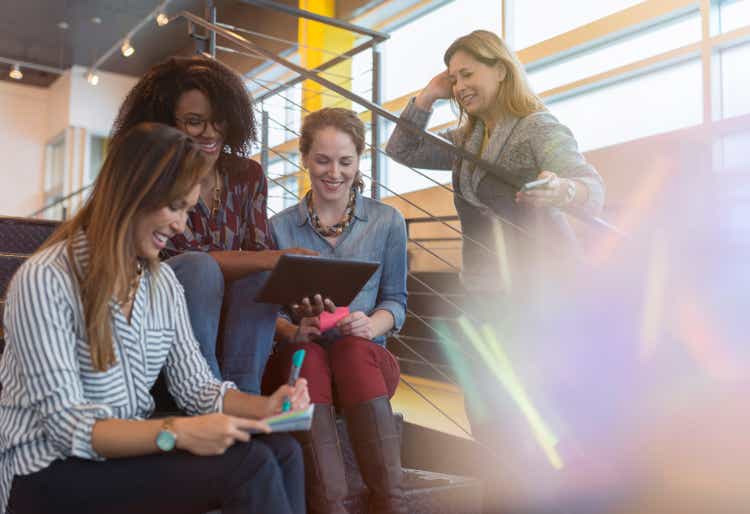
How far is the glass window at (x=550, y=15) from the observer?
421 cm

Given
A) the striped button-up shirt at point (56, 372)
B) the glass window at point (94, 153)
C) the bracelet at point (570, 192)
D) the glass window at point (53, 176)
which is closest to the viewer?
the striped button-up shirt at point (56, 372)

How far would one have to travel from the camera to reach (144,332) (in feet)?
3.73

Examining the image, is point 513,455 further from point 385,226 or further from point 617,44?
point 617,44

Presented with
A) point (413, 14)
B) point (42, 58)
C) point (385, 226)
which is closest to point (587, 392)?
point (385, 226)

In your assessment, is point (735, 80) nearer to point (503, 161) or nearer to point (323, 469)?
point (503, 161)

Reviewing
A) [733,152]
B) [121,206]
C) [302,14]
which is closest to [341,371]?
[121,206]

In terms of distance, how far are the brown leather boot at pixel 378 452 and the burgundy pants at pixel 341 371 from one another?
26 millimetres

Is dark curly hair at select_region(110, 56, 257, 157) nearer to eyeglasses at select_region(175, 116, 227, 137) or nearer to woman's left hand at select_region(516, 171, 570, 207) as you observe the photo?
eyeglasses at select_region(175, 116, 227, 137)

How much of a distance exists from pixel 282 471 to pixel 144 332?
0.99 feet

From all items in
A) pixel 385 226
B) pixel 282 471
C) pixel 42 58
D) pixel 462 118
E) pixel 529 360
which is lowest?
pixel 282 471

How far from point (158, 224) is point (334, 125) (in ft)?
2.62

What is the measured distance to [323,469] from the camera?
135 centimetres

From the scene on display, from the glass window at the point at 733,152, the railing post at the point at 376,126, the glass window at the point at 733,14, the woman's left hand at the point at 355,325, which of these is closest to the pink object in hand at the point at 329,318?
the woman's left hand at the point at 355,325

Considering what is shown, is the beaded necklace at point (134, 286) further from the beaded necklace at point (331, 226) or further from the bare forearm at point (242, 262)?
the beaded necklace at point (331, 226)
